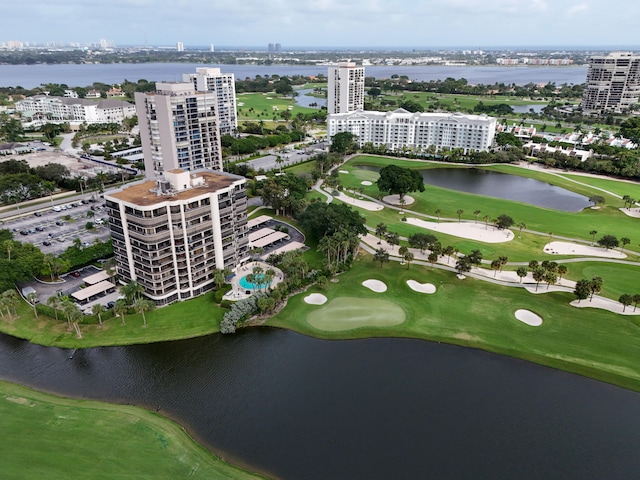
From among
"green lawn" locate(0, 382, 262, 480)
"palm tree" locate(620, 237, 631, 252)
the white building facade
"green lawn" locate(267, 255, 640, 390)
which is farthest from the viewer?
the white building facade

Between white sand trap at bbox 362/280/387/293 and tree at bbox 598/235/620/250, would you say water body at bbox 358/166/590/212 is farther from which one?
white sand trap at bbox 362/280/387/293

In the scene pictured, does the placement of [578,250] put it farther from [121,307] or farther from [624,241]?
[121,307]

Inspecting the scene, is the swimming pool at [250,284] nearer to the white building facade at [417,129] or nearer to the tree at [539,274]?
the tree at [539,274]

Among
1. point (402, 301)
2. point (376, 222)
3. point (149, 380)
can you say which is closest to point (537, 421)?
point (402, 301)

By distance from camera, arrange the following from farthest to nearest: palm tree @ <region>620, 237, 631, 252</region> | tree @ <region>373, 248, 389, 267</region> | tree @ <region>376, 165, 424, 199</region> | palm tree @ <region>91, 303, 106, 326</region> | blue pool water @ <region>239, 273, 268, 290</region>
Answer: tree @ <region>376, 165, 424, 199</region>
palm tree @ <region>620, 237, 631, 252</region>
tree @ <region>373, 248, 389, 267</region>
blue pool water @ <region>239, 273, 268, 290</region>
palm tree @ <region>91, 303, 106, 326</region>

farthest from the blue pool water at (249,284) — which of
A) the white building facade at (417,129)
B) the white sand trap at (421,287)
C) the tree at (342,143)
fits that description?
the white building facade at (417,129)

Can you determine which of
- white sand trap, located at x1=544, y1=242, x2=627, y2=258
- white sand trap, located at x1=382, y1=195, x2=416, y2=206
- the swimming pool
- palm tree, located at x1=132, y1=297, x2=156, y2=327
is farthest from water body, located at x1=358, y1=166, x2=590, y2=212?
palm tree, located at x1=132, y1=297, x2=156, y2=327

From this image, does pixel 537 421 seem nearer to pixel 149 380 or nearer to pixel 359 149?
pixel 149 380
